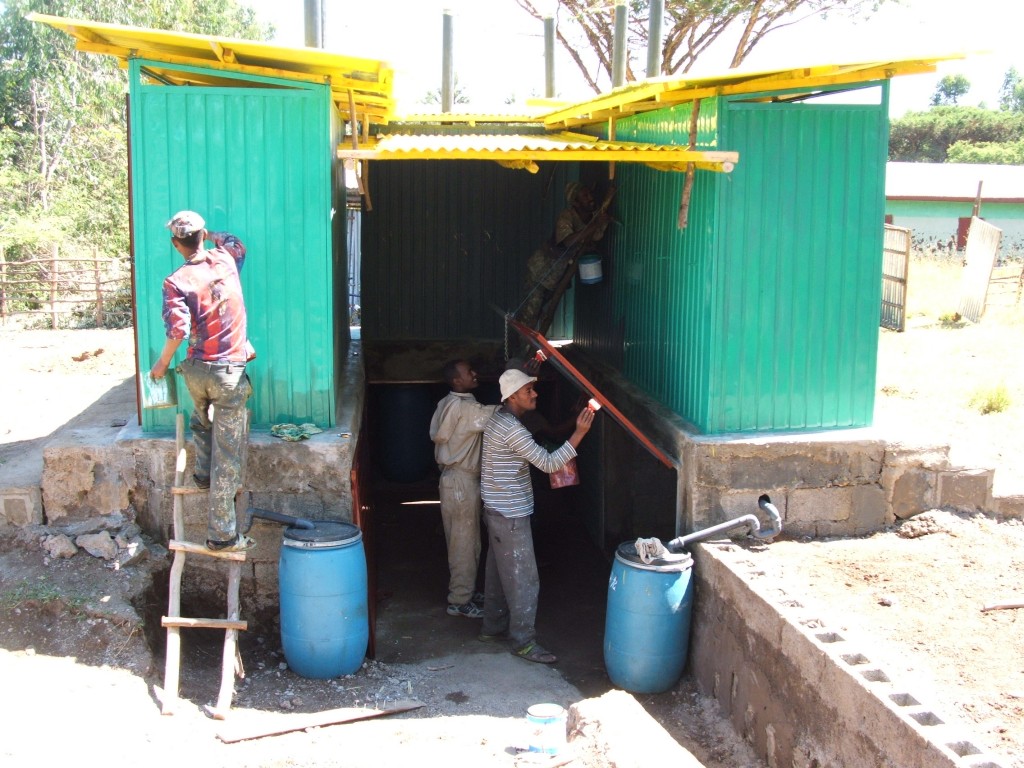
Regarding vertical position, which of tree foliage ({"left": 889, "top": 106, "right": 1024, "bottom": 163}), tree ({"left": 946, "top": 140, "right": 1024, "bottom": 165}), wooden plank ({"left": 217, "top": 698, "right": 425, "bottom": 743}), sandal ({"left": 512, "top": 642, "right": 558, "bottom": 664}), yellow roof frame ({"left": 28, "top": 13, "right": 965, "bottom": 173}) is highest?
tree foliage ({"left": 889, "top": 106, "right": 1024, "bottom": 163})

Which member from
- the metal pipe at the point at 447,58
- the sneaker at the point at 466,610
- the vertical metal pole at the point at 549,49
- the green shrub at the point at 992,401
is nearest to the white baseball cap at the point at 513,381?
the sneaker at the point at 466,610

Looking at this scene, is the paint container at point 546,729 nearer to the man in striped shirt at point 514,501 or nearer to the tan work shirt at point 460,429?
the man in striped shirt at point 514,501

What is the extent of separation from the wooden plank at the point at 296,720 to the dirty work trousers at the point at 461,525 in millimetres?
1648

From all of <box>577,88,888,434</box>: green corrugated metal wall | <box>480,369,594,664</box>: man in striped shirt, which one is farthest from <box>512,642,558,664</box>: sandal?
<box>577,88,888,434</box>: green corrugated metal wall

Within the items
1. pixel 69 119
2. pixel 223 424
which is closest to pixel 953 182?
pixel 69 119

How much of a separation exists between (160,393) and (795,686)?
12.3 ft

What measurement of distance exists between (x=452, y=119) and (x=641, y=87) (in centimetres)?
423

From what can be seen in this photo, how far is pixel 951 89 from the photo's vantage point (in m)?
64.9

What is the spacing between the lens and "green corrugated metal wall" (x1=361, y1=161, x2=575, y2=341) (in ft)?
38.4

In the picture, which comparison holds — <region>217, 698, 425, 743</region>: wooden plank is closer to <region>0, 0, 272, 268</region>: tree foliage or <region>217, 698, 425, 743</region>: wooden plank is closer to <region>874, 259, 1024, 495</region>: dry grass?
<region>874, 259, 1024, 495</region>: dry grass

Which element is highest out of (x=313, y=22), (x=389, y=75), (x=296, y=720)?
(x=313, y=22)

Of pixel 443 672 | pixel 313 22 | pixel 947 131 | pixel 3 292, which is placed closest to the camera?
pixel 443 672

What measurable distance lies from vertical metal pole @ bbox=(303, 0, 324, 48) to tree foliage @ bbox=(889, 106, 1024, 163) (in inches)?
1768

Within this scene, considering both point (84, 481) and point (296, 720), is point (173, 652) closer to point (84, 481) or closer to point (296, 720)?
point (296, 720)
